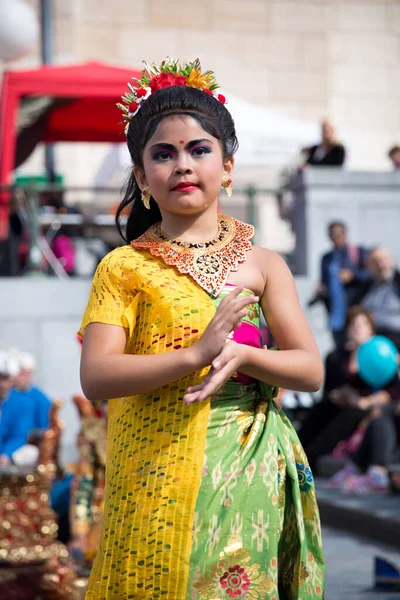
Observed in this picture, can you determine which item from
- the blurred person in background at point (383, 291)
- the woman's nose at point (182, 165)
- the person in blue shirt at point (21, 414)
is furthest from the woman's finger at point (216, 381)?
the blurred person in background at point (383, 291)

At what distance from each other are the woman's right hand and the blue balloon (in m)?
5.64

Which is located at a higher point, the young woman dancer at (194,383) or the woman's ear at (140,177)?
the woman's ear at (140,177)

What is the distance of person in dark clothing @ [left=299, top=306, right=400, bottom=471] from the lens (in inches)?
335

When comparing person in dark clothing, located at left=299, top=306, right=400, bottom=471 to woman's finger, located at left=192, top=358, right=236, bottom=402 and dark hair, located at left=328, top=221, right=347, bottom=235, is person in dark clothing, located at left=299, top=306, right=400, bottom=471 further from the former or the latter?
woman's finger, located at left=192, top=358, right=236, bottom=402

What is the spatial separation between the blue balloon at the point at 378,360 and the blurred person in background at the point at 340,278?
2.17 meters

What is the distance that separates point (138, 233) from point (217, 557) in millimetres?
A: 845

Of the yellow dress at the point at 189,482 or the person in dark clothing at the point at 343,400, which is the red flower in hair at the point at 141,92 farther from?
the person in dark clothing at the point at 343,400

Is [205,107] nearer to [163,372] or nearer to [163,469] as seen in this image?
[163,372]

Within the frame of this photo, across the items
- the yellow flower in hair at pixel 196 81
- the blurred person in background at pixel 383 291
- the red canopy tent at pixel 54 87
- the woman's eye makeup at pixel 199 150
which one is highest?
the red canopy tent at pixel 54 87

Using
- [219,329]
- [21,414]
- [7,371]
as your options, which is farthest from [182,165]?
[7,371]

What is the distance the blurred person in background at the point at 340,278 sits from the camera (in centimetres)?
1055

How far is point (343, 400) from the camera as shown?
859cm

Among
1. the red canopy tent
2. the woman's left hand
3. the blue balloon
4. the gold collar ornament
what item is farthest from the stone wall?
the woman's left hand

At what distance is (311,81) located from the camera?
779 inches
